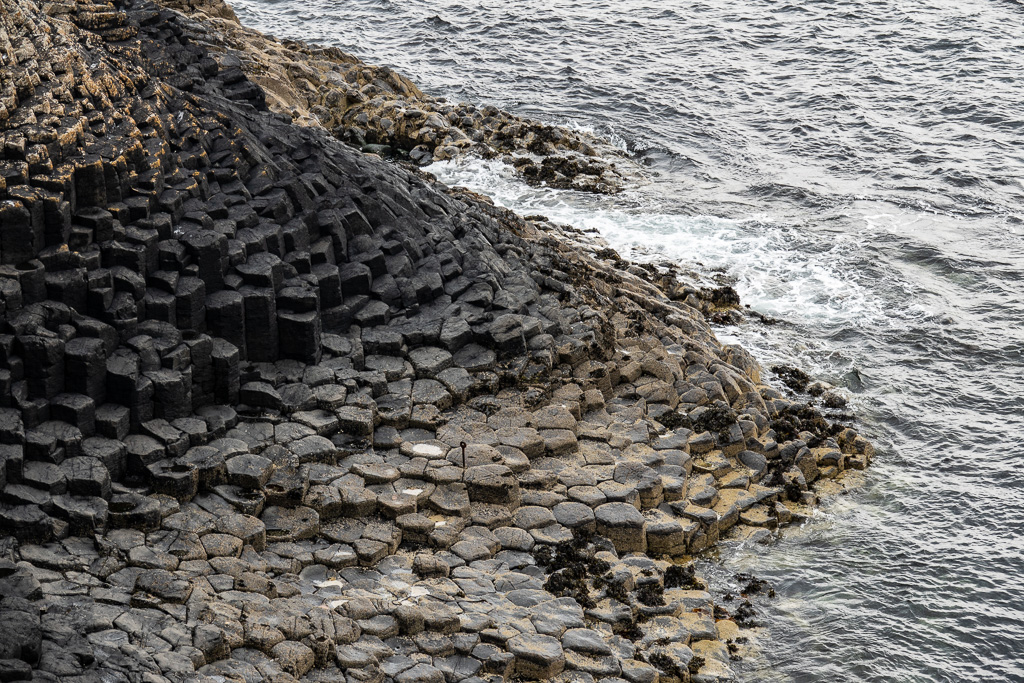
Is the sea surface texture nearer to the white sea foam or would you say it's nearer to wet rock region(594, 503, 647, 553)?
the white sea foam

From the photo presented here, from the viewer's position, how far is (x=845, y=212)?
35.2 meters

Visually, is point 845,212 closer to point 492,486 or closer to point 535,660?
point 492,486

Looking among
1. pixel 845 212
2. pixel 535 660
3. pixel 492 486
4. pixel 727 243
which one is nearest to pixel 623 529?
pixel 492 486

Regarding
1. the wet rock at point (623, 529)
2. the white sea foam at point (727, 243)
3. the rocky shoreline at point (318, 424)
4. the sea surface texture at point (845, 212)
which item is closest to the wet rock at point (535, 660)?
the rocky shoreline at point (318, 424)

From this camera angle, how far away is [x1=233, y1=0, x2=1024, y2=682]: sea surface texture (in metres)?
19.5

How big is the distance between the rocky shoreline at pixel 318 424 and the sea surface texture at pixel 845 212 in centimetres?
Result: 183

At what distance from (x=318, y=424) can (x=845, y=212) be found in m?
22.1

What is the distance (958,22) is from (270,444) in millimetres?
41574

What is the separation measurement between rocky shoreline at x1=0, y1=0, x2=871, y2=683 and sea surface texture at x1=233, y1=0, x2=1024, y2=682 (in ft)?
6.01

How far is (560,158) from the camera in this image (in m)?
38.0

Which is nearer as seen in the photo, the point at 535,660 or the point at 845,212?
the point at 535,660

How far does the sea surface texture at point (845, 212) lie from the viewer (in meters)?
19.5

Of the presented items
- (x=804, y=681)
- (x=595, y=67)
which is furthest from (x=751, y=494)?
(x=595, y=67)

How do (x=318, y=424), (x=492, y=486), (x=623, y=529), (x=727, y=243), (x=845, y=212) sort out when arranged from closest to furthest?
1. (x=492, y=486)
2. (x=318, y=424)
3. (x=623, y=529)
4. (x=727, y=243)
5. (x=845, y=212)
